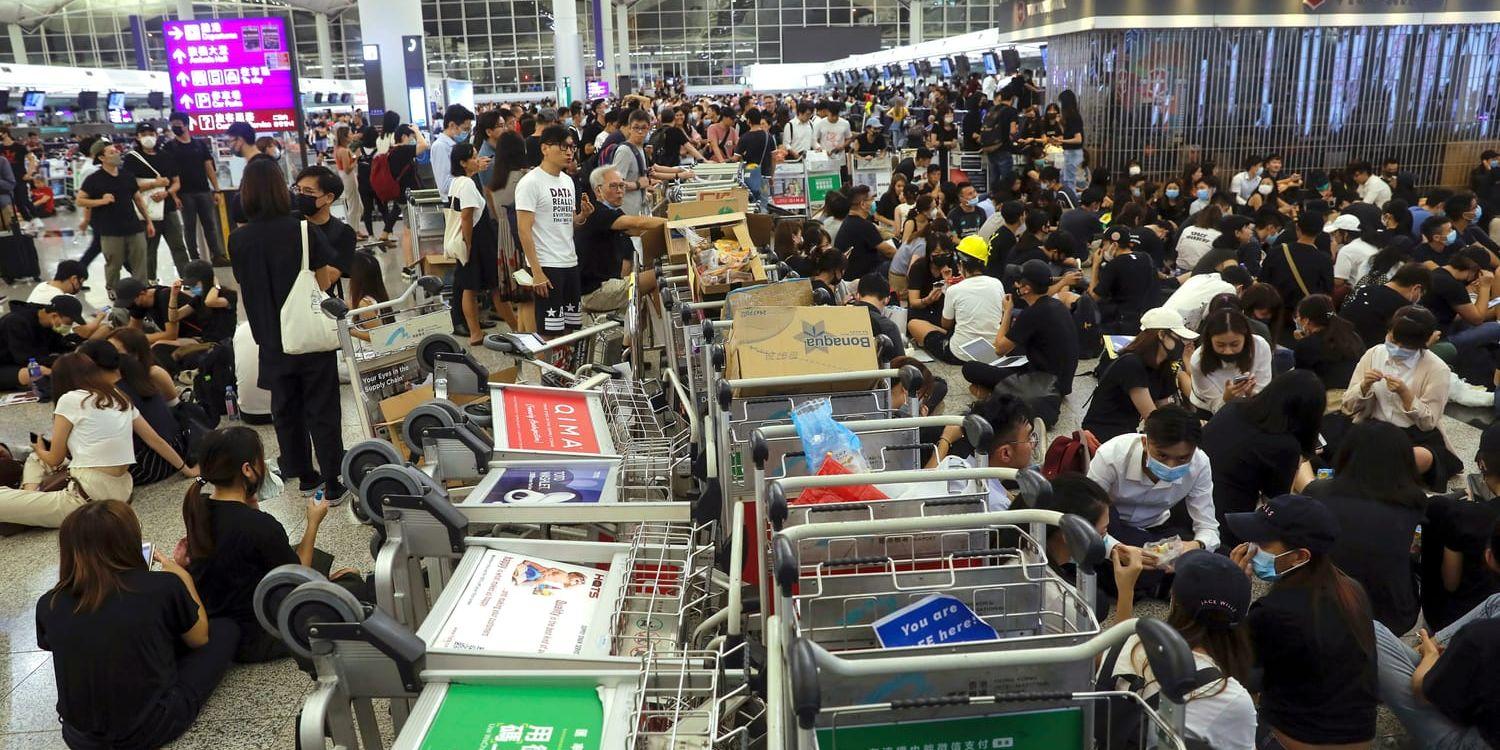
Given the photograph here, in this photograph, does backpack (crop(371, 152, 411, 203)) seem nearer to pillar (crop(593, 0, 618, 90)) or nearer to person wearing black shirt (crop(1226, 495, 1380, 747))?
person wearing black shirt (crop(1226, 495, 1380, 747))

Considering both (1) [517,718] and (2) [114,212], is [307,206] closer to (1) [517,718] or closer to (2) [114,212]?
(2) [114,212]

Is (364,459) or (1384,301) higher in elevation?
(364,459)

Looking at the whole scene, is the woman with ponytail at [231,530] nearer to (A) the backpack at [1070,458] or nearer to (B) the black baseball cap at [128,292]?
(A) the backpack at [1070,458]

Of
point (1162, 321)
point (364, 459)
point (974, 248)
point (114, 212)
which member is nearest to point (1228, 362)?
point (1162, 321)

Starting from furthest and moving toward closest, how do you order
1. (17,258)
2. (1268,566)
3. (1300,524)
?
(17,258) → (1268,566) → (1300,524)

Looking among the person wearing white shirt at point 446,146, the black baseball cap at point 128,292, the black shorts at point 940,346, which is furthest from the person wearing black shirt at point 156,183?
the black shorts at point 940,346

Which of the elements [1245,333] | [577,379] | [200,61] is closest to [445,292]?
[200,61]

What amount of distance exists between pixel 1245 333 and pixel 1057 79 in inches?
479

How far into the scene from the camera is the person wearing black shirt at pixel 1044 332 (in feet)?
20.3

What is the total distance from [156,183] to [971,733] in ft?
37.9

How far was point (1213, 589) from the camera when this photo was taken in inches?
105

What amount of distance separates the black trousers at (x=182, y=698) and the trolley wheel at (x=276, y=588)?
1.43m

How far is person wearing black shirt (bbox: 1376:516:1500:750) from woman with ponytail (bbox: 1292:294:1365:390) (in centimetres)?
286

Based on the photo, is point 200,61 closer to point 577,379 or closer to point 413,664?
point 577,379
